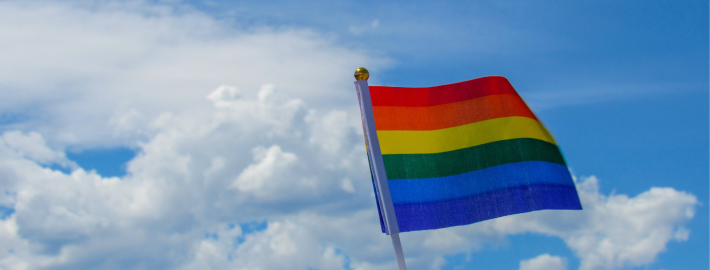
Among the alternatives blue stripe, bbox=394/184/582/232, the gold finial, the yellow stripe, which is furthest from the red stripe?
blue stripe, bbox=394/184/582/232

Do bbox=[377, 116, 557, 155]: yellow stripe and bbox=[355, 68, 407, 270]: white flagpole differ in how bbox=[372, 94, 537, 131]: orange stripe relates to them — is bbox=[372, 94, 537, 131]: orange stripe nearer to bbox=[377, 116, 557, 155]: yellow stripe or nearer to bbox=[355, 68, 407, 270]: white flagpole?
bbox=[377, 116, 557, 155]: yellow stripe

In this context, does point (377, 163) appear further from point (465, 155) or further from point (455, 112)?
point (455, 112)

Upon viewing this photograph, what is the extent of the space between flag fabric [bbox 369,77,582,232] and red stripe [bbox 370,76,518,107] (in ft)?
0.07

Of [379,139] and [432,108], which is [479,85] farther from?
[379,139]

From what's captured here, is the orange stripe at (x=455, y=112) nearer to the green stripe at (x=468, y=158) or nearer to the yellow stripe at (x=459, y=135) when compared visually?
the yellow stripe at (x=459, y=135)

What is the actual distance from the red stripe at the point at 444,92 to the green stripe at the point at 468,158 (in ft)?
3.95

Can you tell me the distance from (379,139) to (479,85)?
9.59 feet

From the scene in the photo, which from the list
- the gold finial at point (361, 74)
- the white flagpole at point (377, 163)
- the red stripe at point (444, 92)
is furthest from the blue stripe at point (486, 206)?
the gold finial at point (361, 74)

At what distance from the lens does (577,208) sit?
16.2 m

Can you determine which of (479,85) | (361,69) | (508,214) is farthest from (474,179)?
(361,69)

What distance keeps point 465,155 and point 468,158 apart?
0.32 ft

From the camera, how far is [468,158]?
1596cm

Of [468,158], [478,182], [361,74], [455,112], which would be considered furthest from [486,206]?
[361,74]

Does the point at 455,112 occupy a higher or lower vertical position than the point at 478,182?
higher
